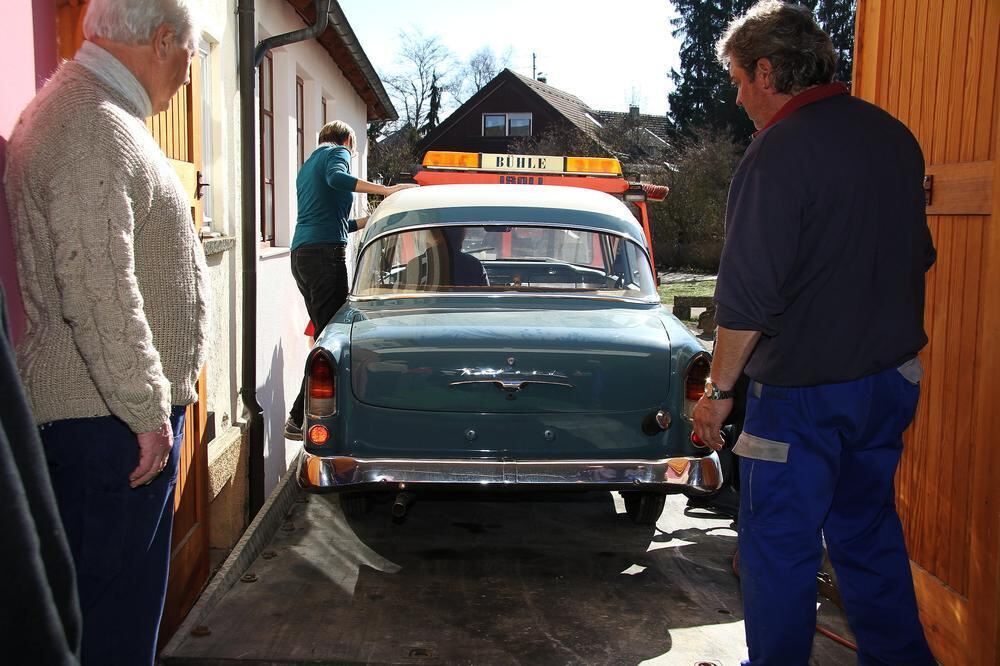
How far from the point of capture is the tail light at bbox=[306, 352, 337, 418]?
467 cm

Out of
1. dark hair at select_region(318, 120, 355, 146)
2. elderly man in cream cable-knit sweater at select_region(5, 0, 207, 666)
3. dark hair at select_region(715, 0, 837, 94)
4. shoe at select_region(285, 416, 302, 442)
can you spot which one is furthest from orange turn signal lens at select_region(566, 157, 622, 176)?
elderly man in cream cable-knit sweater at select_region(5, 0, 207, 666)

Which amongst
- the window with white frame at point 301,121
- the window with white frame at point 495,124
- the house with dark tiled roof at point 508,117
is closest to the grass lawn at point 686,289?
the window with white frame at point 301,121

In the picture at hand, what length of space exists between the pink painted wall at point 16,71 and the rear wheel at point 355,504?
277 centimetres

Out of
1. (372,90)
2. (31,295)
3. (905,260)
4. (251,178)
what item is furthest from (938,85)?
(372,90)

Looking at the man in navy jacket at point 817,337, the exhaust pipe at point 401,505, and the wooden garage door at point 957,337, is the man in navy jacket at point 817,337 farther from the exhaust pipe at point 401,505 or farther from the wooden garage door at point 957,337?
the exhaust pipe at point 401,505

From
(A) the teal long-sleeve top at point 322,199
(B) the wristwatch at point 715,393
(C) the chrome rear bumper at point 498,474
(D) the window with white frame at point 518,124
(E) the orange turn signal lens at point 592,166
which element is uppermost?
(D) the window with white frame at point 518,124

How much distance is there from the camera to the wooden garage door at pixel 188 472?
4180 millimetres

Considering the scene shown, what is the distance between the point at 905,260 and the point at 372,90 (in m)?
12.6

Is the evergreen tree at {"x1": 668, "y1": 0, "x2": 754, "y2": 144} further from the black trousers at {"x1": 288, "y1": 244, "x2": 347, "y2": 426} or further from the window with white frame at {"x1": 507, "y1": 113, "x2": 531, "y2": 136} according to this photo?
the black trousers at {"x1": 288, "y1": 244, "x2": 347, "y2": 426}

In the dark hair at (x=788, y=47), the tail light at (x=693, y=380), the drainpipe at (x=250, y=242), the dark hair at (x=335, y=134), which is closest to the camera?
the dark hair at (x=788, y=47)

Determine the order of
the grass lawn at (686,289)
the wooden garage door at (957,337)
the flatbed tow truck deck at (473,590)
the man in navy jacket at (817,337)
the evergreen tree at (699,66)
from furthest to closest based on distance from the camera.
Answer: the evergreen tree at (699,66)
the grass lawn at (686,289)
the flatbed tow truck deck at (473,590)
the wooden garage door at (957,337)
the man in navy jacket at (817,337)

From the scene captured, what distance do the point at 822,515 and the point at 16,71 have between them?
7.77 feet

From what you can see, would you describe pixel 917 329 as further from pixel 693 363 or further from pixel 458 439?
pixel 458 439

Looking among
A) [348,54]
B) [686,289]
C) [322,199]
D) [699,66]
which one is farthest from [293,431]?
[699,66]
